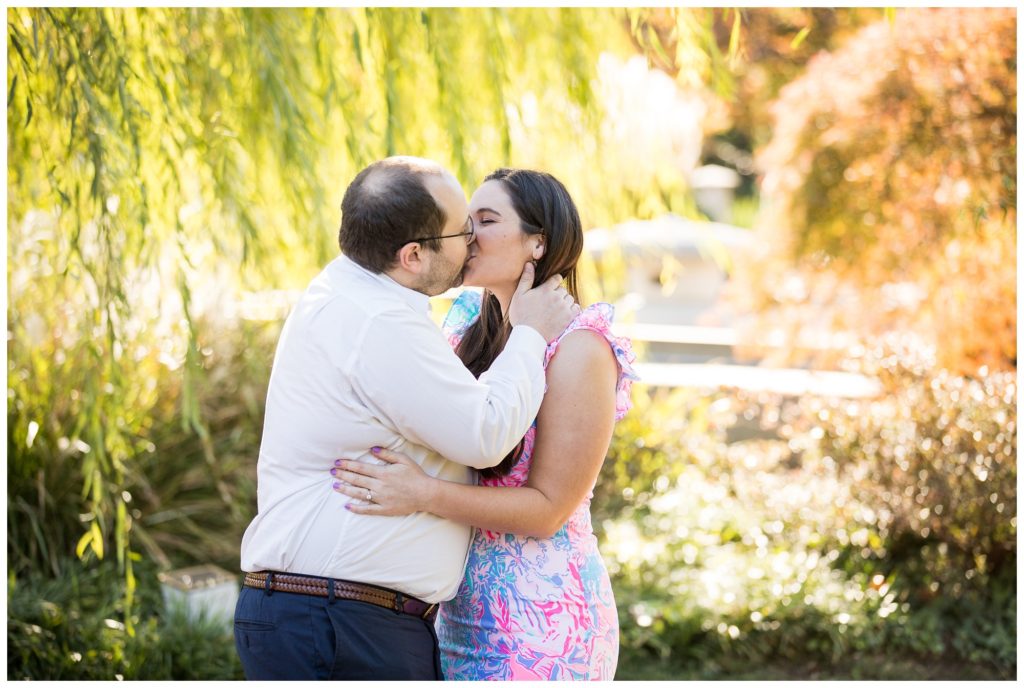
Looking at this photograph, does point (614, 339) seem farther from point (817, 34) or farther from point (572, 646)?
point (817, 34)

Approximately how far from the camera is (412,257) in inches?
76.0

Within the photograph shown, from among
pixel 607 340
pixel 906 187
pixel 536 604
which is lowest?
pixel 536 604

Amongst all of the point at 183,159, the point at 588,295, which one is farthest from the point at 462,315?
the point at 183,159

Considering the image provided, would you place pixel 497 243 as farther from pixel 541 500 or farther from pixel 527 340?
pixel 541 500

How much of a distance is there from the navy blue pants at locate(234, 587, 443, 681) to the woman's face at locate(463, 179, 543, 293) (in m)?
0.73

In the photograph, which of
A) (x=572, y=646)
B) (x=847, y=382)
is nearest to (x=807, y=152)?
(x=847, y=382)

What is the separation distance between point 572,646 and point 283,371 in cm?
83

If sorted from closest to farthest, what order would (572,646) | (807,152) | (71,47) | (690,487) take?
1. (572,646)
2. (71,47)
3. (690,487)
4. (807,152)

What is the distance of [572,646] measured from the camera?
6.91ft

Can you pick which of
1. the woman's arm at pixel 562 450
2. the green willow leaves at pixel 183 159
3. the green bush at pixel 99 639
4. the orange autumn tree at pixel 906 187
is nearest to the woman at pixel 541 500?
the woman's arm at pixel 562 450

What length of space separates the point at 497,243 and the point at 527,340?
29 cm

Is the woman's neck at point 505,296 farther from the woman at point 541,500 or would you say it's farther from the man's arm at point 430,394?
the man's arm at point 430,394

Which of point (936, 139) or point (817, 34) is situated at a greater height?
point (817, 34)

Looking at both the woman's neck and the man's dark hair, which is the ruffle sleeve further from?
the man's dark hair
